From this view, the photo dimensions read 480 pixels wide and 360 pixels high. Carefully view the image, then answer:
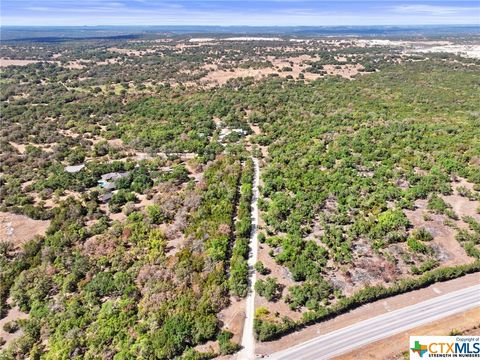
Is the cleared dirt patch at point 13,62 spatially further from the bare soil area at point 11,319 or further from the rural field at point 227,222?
the bare soil area at point 11,319

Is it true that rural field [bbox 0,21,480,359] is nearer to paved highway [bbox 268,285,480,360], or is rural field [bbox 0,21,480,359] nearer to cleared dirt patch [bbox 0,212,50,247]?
cleared dirt patch [bbox 0,212,50,247]

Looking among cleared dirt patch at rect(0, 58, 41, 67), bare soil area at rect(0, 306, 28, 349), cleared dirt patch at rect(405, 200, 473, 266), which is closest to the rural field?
bare soil area at rect(0, 306, 28, 349)

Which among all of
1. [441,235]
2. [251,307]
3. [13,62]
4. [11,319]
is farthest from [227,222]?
[13,62]

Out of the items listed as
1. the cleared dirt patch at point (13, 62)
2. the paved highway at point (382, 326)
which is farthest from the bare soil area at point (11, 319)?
the cleared dirt patch at point (13, 62)

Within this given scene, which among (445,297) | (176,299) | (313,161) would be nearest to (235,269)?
(176,299)

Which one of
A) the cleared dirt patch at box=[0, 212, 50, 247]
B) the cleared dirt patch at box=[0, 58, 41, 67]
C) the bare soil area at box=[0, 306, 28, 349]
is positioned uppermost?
the cleared dirt patch at box=[0, 58, 41, 67]

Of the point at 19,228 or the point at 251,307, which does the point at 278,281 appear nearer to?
the point at 251,307

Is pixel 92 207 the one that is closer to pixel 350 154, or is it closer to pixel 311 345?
pixel 311 345
